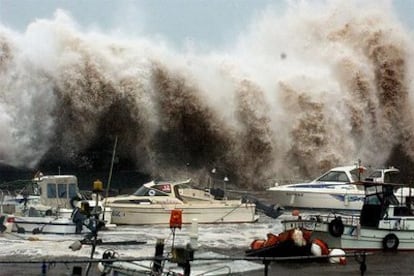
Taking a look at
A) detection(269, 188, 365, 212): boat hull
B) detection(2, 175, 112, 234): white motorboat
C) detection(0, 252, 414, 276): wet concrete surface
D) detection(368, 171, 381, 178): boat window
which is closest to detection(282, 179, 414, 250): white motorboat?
detection(0, 252, 414, 276): wet concrete surface

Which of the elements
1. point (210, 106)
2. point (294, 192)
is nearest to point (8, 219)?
point (294, 192)

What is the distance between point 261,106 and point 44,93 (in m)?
13.6

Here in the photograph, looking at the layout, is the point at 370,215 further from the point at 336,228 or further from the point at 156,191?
the point at 156,191

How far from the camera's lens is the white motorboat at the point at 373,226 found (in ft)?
66.0

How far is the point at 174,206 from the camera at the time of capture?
26.2 m

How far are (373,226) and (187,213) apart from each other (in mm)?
7679

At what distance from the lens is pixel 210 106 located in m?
45.3

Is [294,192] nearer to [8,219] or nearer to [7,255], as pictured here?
[8,219]

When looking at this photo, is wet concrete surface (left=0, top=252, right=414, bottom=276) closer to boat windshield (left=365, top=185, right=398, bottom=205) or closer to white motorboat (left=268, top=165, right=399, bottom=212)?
boat windshield (left=365, top=185, right=398, bottom=205)

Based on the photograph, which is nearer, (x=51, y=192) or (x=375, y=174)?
(x=51, y=192)

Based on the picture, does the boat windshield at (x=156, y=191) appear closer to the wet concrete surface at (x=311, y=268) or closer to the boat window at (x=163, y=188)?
the boat window at (x=163, y=188)

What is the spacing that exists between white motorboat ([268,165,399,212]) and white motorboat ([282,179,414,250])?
739cm

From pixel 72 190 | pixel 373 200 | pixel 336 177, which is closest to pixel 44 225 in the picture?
pixel 72 190

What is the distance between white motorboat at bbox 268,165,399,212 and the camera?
96.2ft
